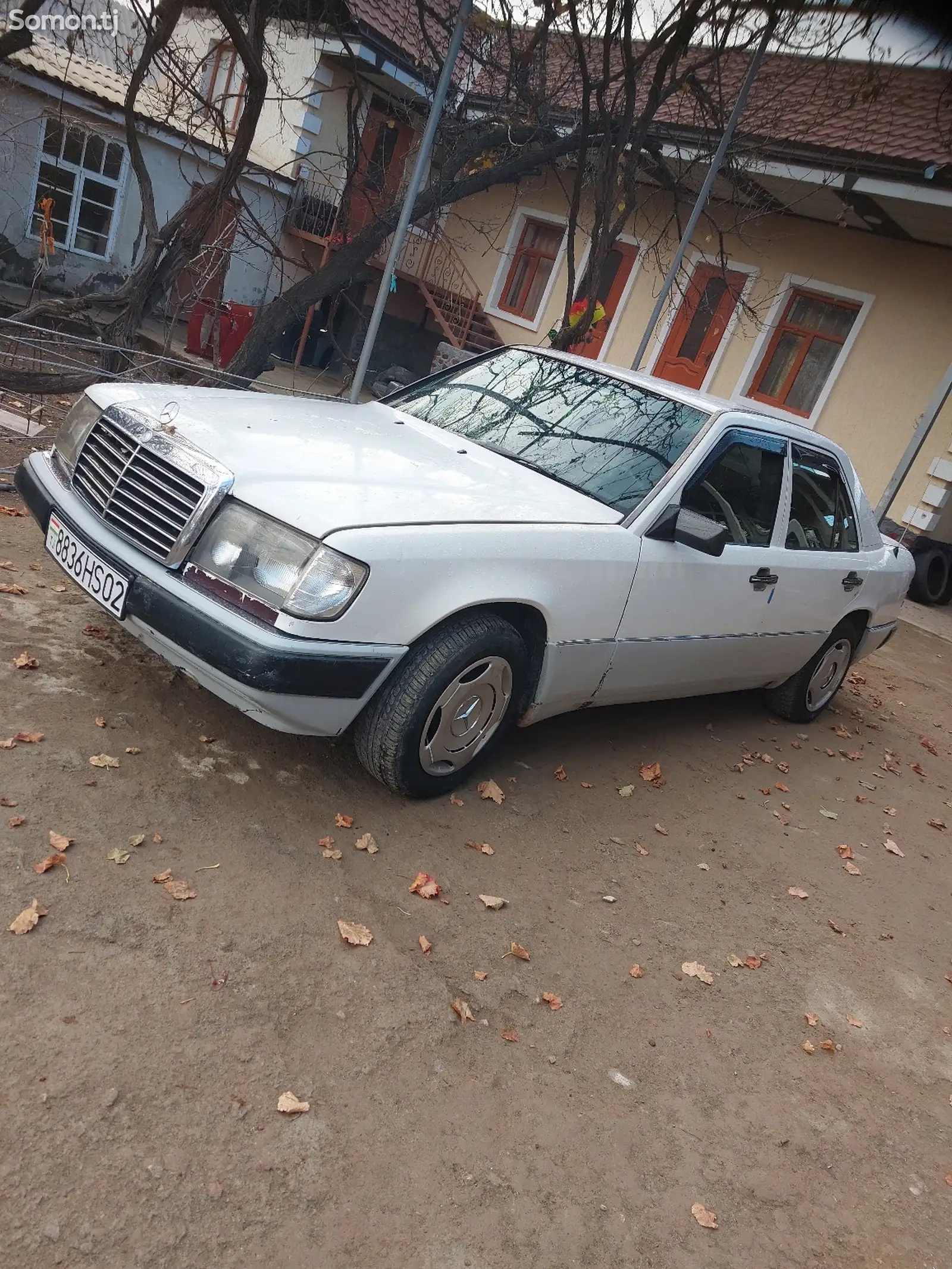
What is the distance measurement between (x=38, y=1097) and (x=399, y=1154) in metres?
0.79

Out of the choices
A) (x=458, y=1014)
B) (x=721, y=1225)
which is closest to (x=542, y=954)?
(x=458, y=1014)

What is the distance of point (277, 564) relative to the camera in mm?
2904

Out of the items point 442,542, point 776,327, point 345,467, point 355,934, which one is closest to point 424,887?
point 355,934

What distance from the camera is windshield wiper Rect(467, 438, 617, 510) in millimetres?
3809

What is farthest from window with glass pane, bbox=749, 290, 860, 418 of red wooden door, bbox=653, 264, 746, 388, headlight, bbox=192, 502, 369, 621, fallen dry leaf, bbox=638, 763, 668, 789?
headlight, bbox=192, 502, 369, 621

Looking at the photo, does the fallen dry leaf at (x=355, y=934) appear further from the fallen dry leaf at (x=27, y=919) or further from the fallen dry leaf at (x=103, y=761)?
the fallen dry leaf at (x=103, y=761)

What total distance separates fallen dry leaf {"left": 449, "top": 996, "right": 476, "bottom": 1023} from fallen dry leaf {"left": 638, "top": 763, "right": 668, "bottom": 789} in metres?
2.05

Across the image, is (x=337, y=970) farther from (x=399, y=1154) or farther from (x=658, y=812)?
(x=658, y=812)

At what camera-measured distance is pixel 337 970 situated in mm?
2617

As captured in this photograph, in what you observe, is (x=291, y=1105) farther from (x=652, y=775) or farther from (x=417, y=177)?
(x=417, y=177)

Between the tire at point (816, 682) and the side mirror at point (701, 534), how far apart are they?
2.16 metres

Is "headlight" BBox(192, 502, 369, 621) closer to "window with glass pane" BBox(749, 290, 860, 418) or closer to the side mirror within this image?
the side mirror

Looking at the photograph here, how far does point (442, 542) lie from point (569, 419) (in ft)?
4.72

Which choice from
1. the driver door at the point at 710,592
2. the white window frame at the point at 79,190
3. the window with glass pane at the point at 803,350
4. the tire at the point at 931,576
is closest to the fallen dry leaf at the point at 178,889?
the driver door at the point at 710,592
